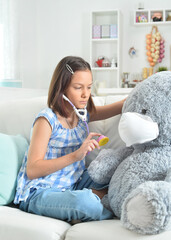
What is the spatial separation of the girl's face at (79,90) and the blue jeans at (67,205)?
14.9 inches

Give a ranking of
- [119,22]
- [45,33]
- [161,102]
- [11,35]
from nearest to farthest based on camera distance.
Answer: [161,102], [11,35], [119,22], [45,33]

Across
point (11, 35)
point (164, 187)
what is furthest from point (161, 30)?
point (164, 187)

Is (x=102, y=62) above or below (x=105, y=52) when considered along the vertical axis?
below

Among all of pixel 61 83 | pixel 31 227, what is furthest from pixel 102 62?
pixel 31 227

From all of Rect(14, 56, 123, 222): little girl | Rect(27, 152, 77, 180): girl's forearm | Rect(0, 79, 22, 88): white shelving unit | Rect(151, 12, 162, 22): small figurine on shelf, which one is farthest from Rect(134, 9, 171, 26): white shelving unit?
Rect(27, 152, 77, 180): girl's forearm

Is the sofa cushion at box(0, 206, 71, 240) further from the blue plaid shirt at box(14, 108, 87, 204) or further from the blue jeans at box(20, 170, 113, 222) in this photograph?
the blue plaid shirt at box(14, 108, 87, 204)

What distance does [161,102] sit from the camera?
1.18 meters

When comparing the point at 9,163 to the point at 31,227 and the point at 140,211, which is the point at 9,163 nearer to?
the point at 31,227

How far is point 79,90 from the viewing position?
1420 millimetres

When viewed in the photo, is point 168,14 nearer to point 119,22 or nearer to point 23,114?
point 119,22

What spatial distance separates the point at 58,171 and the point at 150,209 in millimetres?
588

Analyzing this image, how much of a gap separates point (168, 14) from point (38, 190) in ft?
12.9

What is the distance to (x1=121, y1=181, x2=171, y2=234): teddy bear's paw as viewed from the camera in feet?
2.84

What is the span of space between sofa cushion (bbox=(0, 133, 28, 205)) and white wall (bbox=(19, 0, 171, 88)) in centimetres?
311
